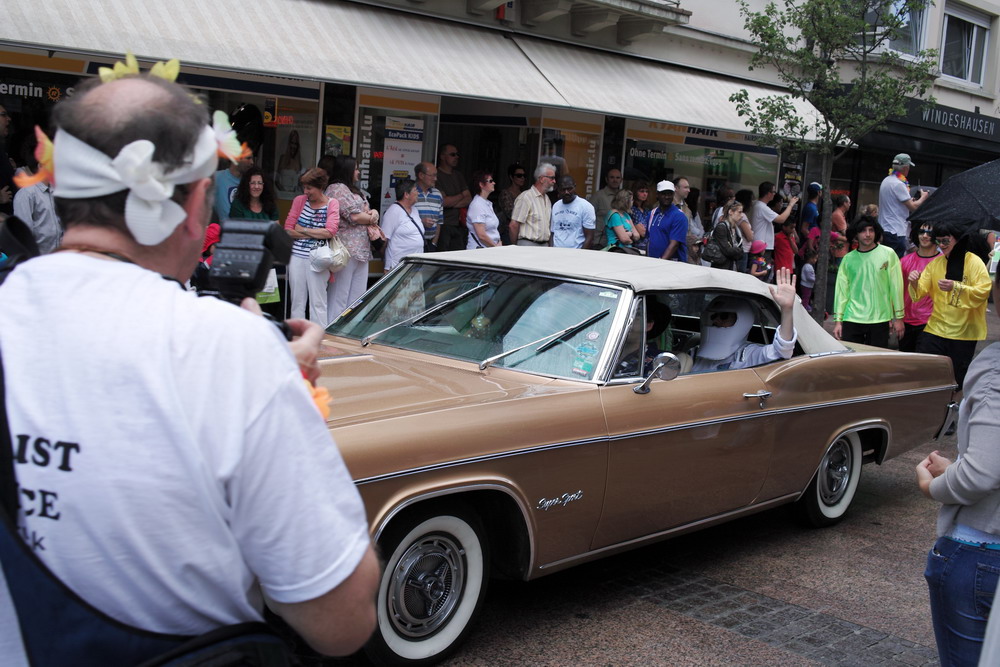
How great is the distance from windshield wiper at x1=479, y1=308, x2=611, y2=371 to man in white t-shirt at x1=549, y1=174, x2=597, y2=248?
21.4ft

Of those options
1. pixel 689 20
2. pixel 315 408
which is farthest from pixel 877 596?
pixel 689 20

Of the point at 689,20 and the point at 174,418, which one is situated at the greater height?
the point at 689,20

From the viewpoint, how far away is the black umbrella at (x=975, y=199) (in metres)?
3.52

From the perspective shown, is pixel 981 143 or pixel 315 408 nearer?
pixel 315 408

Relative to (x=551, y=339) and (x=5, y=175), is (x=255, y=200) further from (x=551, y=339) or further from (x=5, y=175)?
(x=551, y=339)

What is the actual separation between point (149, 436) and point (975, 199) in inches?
125

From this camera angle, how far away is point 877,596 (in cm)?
510

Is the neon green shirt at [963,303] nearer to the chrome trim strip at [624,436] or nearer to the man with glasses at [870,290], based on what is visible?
the man with glasses at [870,290]

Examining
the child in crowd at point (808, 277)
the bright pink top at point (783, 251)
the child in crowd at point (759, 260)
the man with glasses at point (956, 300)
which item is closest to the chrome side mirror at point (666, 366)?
the man with glasses at point (956, 300)

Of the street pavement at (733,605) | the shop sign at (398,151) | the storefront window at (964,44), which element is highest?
the storefront window at (964,44)

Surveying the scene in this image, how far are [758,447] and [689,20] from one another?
11.7 m

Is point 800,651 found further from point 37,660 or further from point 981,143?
point 981,143

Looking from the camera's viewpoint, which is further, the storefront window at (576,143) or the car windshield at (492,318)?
the storefront window at (576,143)

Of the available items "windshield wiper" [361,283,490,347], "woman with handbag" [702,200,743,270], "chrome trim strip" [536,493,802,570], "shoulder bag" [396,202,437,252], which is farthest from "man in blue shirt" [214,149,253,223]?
"woman with handbag" [702,200,743,270]
